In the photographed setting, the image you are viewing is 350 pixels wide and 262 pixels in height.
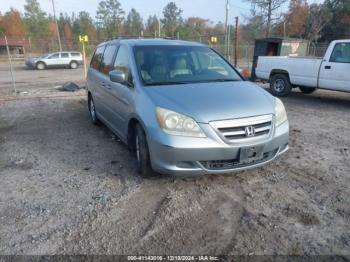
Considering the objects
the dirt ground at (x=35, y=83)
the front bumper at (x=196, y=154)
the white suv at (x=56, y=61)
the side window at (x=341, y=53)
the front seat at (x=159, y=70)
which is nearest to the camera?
the front bumper at (x=196, y=154)

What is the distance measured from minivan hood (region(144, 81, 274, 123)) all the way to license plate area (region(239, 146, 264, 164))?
1.24 feet

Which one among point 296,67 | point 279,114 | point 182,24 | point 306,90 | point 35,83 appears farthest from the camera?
point 182,24

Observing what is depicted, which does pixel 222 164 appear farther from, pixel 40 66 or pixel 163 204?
pixel 40 66

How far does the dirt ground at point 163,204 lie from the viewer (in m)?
2.89

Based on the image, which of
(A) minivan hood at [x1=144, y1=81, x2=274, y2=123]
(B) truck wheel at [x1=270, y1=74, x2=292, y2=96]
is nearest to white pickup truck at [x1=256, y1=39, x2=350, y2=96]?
(B) truck wheel at [x1=270, y1=74, x2=292, y2=96]

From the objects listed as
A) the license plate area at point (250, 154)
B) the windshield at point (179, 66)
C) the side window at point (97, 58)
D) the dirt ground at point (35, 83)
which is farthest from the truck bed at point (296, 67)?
the dirt ground at point (35, 83)

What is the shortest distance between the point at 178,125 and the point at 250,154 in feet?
2.88

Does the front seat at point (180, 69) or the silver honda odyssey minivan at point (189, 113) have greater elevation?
the front seat at point (180, 69)

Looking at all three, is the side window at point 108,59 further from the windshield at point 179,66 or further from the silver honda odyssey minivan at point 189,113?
the windshield at point 179,66

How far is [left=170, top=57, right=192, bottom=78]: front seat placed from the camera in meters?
4.47

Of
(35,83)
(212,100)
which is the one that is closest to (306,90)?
(212,100)

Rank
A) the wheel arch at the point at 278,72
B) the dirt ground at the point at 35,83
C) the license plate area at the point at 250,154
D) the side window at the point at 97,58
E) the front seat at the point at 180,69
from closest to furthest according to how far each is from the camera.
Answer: the license plate area at the point at 250,154 < the front seat at the point at 180,69 < the side window at the point at 97,58 < the wheel arch at the point at 278,72 < the dirt ground at the point at 35,83

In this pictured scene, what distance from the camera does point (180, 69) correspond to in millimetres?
4539

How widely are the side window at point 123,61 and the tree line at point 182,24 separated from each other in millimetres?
20704
